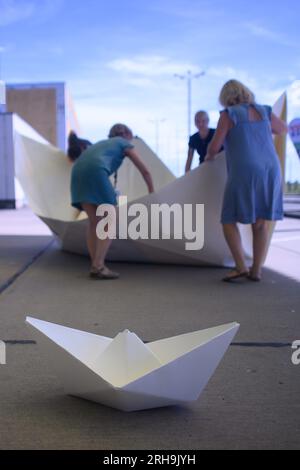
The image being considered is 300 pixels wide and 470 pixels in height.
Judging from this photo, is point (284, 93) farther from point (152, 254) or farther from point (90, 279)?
point (90, 279)

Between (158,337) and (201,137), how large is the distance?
315 cm

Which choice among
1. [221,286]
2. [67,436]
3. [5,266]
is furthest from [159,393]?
[5,266]

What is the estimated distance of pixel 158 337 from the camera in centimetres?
283

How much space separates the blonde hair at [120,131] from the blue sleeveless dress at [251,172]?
1088mm

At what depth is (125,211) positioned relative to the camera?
192 inches

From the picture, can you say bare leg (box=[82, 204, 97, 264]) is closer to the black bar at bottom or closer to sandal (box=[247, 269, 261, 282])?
sandal (box=[247, 269, 261, 282])

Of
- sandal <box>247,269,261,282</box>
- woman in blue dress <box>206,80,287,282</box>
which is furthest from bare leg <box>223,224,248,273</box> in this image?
sandal <box>247,269,261,282</box>

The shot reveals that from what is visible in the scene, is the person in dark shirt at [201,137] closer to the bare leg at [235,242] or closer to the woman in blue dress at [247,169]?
the woman in blue dress at [247,169]

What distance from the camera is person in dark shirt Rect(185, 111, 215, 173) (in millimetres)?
5383

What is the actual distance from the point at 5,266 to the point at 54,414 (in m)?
3.53

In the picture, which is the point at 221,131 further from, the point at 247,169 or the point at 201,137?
the point at 201,137

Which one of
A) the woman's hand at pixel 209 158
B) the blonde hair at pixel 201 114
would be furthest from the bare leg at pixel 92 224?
the blonde hair at pixel 201 114

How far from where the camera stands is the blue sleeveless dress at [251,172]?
4.22 meters

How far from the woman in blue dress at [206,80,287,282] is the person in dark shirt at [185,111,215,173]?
3.10 ft
